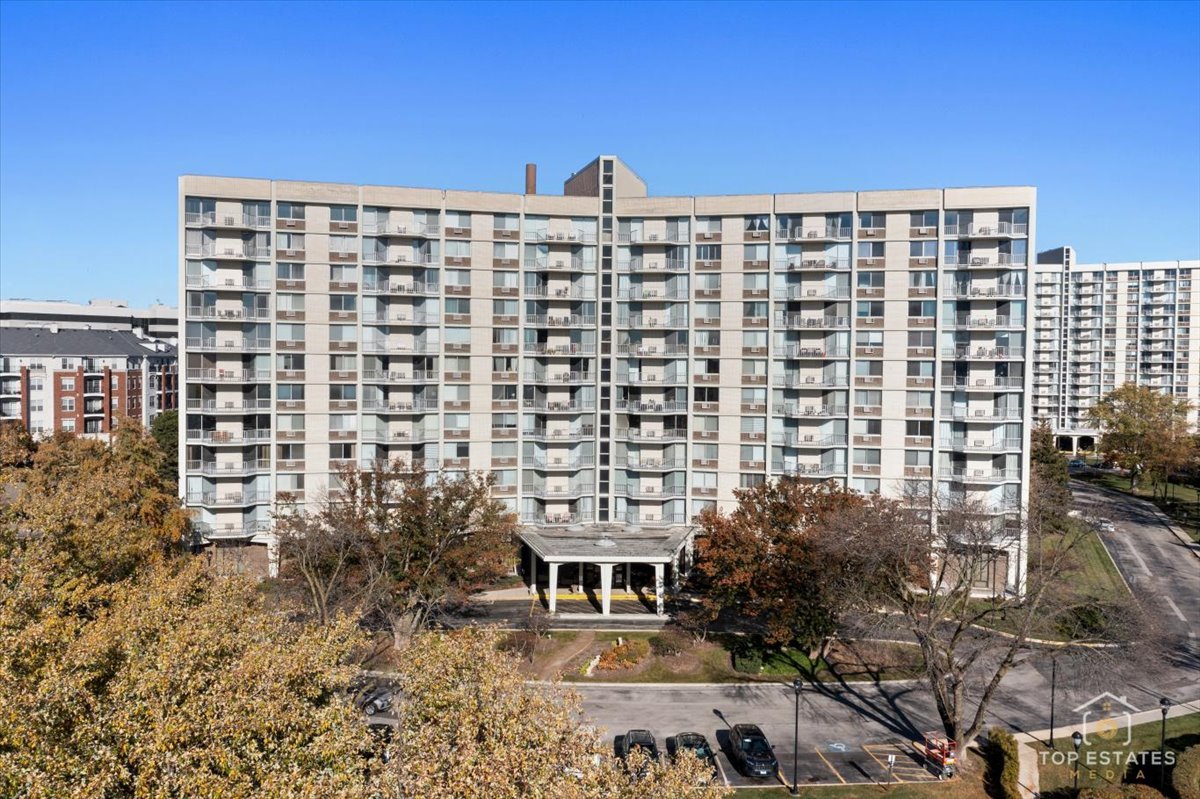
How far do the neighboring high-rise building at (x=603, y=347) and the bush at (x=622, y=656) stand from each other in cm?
931

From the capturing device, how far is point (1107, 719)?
36906 mm

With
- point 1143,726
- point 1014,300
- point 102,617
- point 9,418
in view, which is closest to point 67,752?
point 102,617

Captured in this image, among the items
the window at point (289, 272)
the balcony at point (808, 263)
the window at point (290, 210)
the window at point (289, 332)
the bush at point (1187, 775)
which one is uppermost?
the window at point (290, 210)

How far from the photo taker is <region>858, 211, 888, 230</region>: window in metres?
58.4

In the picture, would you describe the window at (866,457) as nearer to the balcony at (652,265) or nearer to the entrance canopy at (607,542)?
the entrance canopy at (607,542)

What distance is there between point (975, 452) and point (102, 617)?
5529 centimetres

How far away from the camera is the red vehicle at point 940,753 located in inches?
Result: 1243

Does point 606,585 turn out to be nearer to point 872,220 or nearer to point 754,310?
point 754,310

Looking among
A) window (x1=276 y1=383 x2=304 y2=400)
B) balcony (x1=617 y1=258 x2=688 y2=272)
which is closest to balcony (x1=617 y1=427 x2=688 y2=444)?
balcony (x1=617 y1=258 x2=688 y2=272)

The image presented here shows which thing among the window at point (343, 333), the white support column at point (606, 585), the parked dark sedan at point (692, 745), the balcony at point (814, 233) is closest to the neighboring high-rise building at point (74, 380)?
the window at point (343, 333)

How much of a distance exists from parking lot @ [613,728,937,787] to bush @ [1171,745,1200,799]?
8.40 metres

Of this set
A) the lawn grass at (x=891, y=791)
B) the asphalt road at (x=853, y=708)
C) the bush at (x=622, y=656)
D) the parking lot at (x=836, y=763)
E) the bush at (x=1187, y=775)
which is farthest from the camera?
the bush at (x=622, y=656)

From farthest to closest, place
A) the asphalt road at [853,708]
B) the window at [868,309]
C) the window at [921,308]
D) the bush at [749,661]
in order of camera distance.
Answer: the window at [868,309], the window at [921,308], the bush at [749,661], the asphalt road at [853,708]

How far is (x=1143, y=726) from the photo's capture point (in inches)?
1412
